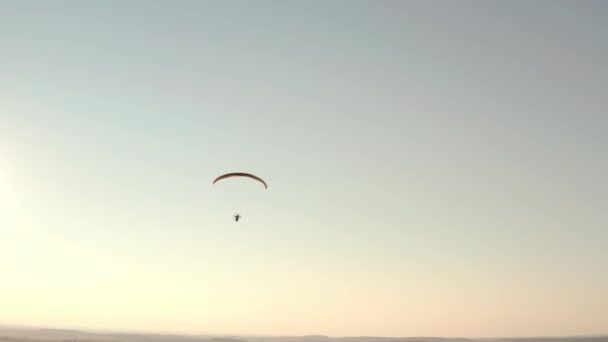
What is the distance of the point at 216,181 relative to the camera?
158 feet

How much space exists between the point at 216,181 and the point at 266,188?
5.25 m

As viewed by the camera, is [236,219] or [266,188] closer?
[266,188]

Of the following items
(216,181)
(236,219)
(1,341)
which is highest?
(216,181)

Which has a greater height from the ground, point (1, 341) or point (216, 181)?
point (216, 181)

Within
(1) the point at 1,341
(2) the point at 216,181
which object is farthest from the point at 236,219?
(1) the point at 1,341

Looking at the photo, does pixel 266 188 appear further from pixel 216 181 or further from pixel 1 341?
pixel 1 341

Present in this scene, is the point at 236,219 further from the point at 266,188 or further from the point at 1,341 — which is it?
the point at 1,341

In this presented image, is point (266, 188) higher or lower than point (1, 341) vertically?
higher

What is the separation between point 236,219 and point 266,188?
5777 mm

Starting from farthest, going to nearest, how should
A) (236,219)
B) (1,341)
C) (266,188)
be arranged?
(1,341)
(236,219)
(266,188)

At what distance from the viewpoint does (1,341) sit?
178750 mm

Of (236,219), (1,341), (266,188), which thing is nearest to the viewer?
(266,188)

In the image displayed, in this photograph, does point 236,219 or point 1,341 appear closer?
point 236,219

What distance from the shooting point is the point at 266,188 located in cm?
4759
